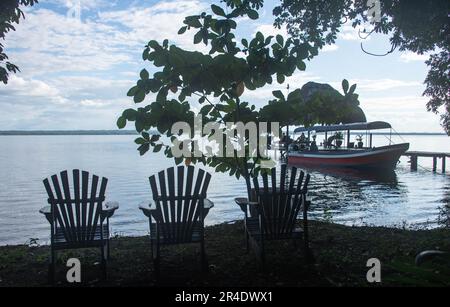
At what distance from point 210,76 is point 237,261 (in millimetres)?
2415

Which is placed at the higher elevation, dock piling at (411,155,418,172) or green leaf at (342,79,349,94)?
green leaf at (342,79,349,94)

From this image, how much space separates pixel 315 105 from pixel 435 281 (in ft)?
14.9

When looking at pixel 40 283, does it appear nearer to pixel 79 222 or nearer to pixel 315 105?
pixel 79 222

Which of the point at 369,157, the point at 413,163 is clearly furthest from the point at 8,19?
the point at 413,163

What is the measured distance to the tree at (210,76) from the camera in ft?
16.3

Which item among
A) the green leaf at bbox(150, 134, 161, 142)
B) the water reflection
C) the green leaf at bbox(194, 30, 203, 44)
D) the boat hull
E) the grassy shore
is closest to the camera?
the grassy shore

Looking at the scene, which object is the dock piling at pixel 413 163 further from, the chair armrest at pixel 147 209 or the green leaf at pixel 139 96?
the green leaf at pixel 139 96

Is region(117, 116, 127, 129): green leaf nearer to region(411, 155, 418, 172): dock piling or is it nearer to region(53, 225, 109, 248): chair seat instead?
region(53, 225, 109, 248): chair seat

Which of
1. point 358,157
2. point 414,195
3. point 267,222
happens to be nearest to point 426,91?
point 414,195

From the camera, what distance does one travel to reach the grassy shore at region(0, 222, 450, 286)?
461 cm

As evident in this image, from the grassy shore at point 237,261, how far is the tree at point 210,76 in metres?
1.48

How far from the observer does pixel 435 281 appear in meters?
1.35

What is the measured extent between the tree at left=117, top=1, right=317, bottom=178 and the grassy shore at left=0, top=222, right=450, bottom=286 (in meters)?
1.48

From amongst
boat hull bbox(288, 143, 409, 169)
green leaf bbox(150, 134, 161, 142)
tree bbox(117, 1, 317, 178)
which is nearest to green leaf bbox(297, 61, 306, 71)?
tree bbox(117, 1, 317, 178)
